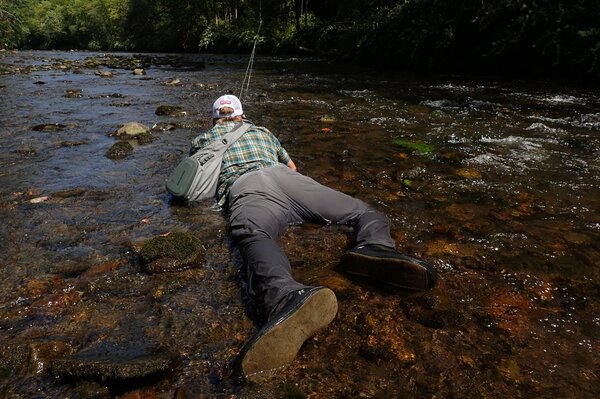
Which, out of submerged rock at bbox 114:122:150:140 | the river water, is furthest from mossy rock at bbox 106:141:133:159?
submerged rock at bbox 114:122:150:140

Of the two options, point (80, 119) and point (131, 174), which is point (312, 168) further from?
point (80, 119)

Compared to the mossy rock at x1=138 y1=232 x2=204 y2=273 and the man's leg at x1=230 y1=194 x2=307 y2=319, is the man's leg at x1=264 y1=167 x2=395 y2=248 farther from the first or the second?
the mossy rock at x1=138 y1=232 x2=204 y2=273

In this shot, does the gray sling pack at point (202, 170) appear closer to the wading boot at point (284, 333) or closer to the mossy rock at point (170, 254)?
the mossy rock at point (170, 254)

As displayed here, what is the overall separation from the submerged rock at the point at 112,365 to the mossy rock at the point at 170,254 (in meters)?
0.93

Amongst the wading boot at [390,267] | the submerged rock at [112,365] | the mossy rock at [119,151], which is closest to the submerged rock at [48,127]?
the mossy rock at [119,151]

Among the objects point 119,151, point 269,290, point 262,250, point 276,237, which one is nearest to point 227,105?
point 276,237

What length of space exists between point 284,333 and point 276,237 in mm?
1283

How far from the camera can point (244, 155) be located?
3.89 metres

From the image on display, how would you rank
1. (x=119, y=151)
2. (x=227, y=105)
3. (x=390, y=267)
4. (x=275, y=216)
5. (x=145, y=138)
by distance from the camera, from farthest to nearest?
1. (x=145, y=138)
2. (x=119, y=151)
3. (x=227, y=105)
4. (x=275, y=216)
5. (x=390, y=267)

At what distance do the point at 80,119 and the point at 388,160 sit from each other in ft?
20.9

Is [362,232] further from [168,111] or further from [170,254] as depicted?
[168,111]

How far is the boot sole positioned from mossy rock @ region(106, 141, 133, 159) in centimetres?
423

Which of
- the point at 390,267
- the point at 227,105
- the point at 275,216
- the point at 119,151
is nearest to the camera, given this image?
the point at 390,267

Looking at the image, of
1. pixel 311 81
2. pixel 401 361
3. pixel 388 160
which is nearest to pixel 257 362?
pixel 401 361
